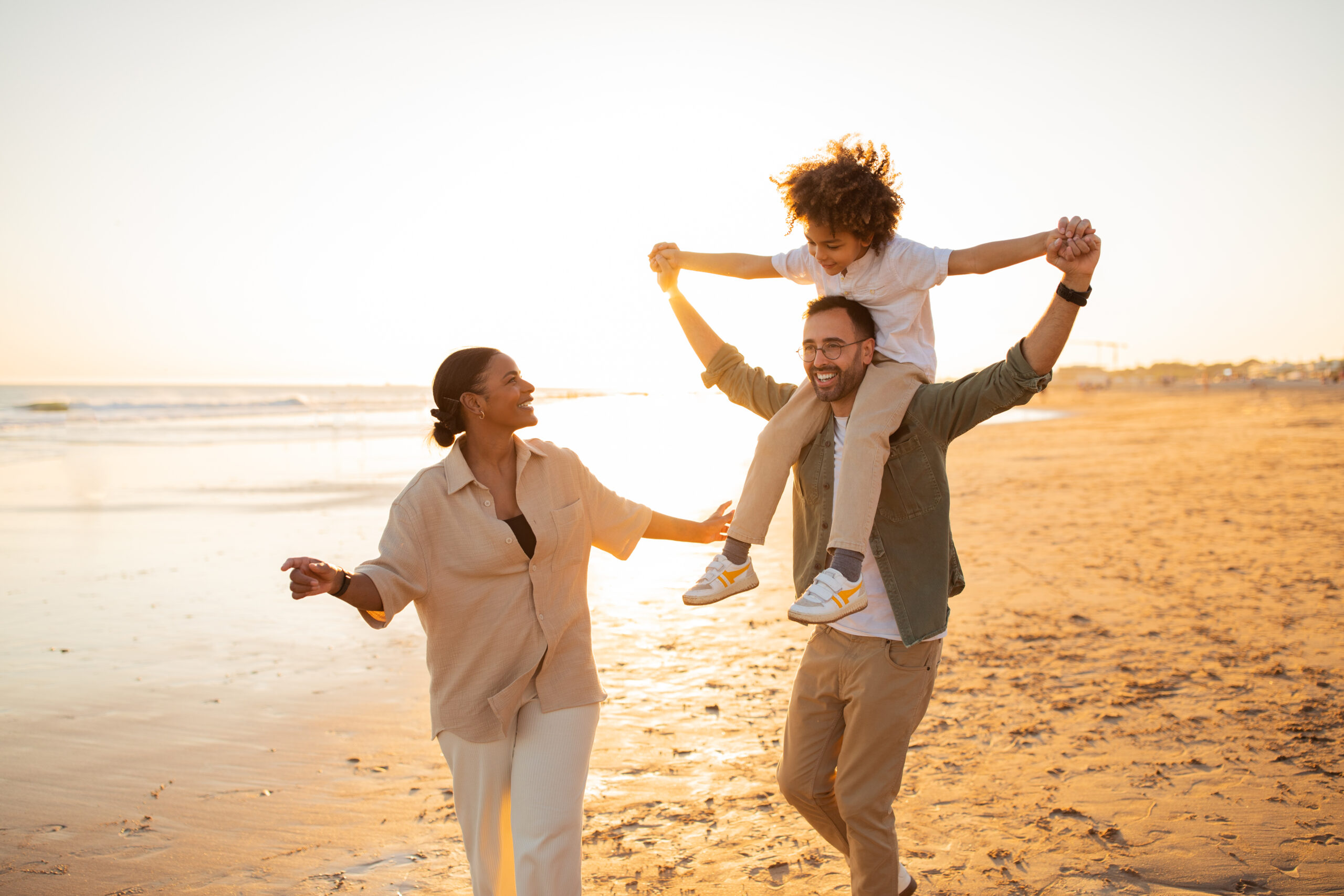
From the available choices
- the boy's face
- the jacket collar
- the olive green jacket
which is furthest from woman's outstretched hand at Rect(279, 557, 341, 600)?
the boy's face

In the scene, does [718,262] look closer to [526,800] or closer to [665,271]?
[665,271]

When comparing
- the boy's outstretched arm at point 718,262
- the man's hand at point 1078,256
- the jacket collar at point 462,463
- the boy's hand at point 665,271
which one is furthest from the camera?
the boy's hand at point 665,271

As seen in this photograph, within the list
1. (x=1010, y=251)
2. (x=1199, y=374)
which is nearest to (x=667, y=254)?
(x=1010, y=251)

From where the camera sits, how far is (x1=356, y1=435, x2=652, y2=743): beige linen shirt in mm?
3061

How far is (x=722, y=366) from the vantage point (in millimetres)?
3699

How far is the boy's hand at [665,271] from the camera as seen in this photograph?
373cm

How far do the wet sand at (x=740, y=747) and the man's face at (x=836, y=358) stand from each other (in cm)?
238

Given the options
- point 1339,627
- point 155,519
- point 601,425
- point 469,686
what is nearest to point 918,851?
point 469,686

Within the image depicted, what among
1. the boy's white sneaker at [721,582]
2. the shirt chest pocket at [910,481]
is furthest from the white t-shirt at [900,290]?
the boy's white sneaker at [721,582]

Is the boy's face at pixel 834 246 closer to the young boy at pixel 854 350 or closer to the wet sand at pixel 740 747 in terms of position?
the young boy at pixel 854 350

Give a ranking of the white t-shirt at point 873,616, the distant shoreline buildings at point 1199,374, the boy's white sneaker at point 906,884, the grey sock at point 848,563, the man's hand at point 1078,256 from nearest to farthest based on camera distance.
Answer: the man's hand at point 1078,256
the grey sock at point 848,563
the white t-shirt at point 873,616
the boy's white sneaker at point 906,884
the distant shoreline buildings at point 1199,374

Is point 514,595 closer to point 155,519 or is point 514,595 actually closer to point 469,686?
point 469,686

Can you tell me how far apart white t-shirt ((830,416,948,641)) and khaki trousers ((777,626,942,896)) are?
0.03 metres

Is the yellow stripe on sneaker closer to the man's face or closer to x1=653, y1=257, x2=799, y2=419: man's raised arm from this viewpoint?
the man's face
